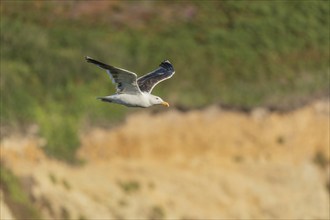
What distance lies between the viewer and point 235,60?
1710 inches

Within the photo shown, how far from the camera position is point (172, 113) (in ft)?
136

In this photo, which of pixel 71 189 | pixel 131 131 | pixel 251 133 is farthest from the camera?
pixel 251 133

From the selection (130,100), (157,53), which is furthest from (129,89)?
(157,53)

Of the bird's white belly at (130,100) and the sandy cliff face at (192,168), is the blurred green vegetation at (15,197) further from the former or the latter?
the bird's white belly at (130,100)

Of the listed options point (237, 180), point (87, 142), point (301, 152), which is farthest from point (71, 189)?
point (301, 152)

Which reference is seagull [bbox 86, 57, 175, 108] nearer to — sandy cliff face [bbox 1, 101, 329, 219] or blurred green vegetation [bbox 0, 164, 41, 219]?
blurred green vegetation [bbox 0, 164, 41, 219]

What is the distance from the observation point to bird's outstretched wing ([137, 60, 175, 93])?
1244 inches

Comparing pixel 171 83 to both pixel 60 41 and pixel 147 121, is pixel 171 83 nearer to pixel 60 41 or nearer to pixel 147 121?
pixel 147 121

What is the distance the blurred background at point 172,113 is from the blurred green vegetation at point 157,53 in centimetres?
5

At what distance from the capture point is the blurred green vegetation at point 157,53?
39000mm

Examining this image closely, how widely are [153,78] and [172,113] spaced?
31.2 feet

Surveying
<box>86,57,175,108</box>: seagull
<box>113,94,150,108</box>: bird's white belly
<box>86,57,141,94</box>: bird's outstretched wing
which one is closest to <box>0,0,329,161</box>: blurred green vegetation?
<box>86,57,175,108</box>: seagull

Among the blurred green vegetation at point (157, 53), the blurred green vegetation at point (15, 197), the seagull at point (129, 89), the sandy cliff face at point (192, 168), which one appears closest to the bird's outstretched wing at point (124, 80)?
the seagull at point (129, 89)

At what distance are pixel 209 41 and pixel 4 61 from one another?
342 inches
